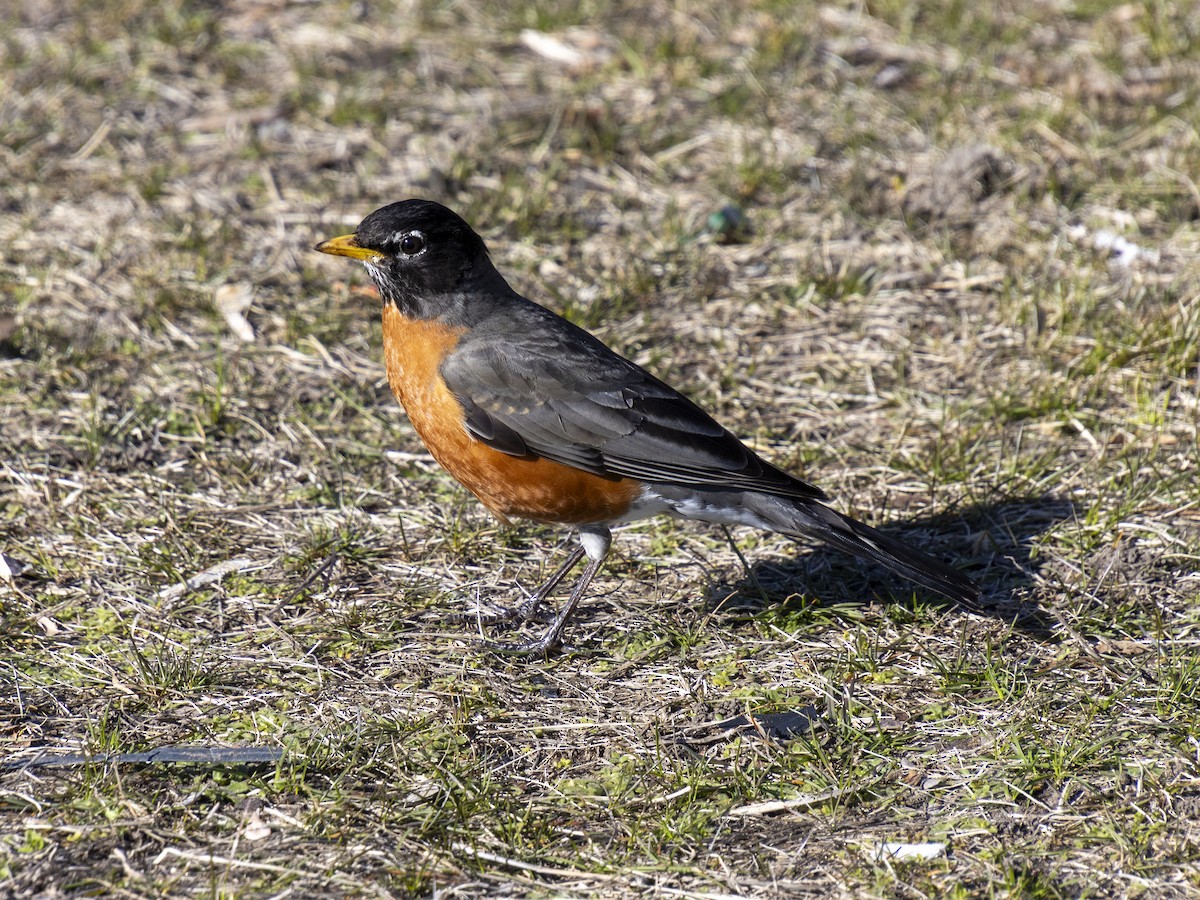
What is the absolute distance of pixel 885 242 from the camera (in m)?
6.73

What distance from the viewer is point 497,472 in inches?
181

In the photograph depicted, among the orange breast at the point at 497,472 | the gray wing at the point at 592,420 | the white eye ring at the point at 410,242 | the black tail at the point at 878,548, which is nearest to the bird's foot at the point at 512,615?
the orange breast at the point at 497,472

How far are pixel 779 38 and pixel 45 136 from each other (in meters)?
4.29

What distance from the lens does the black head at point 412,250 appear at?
16.0ft

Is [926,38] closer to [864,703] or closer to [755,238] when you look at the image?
[755,238]

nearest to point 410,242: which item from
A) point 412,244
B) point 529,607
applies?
point 412,244

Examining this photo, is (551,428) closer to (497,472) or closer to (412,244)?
(497,472)

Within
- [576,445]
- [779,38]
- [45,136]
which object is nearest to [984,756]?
[576,445]

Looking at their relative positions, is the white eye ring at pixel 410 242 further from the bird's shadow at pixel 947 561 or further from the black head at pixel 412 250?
the bird's shadow at pixel 947 561

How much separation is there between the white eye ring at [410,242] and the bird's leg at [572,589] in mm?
1172

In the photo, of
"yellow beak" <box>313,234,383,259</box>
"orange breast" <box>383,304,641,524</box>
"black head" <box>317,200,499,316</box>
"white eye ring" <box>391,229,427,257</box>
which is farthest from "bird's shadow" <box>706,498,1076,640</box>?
"yellow beak" <box>313,234,383,259</box>

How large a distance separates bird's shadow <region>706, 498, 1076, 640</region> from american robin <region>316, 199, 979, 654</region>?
247mm

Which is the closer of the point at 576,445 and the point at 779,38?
the point at 576,445

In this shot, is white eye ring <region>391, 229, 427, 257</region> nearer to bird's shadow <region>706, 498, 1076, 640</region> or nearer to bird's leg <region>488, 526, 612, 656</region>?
bird's leg <region>488, 526, 612, 656</region>
